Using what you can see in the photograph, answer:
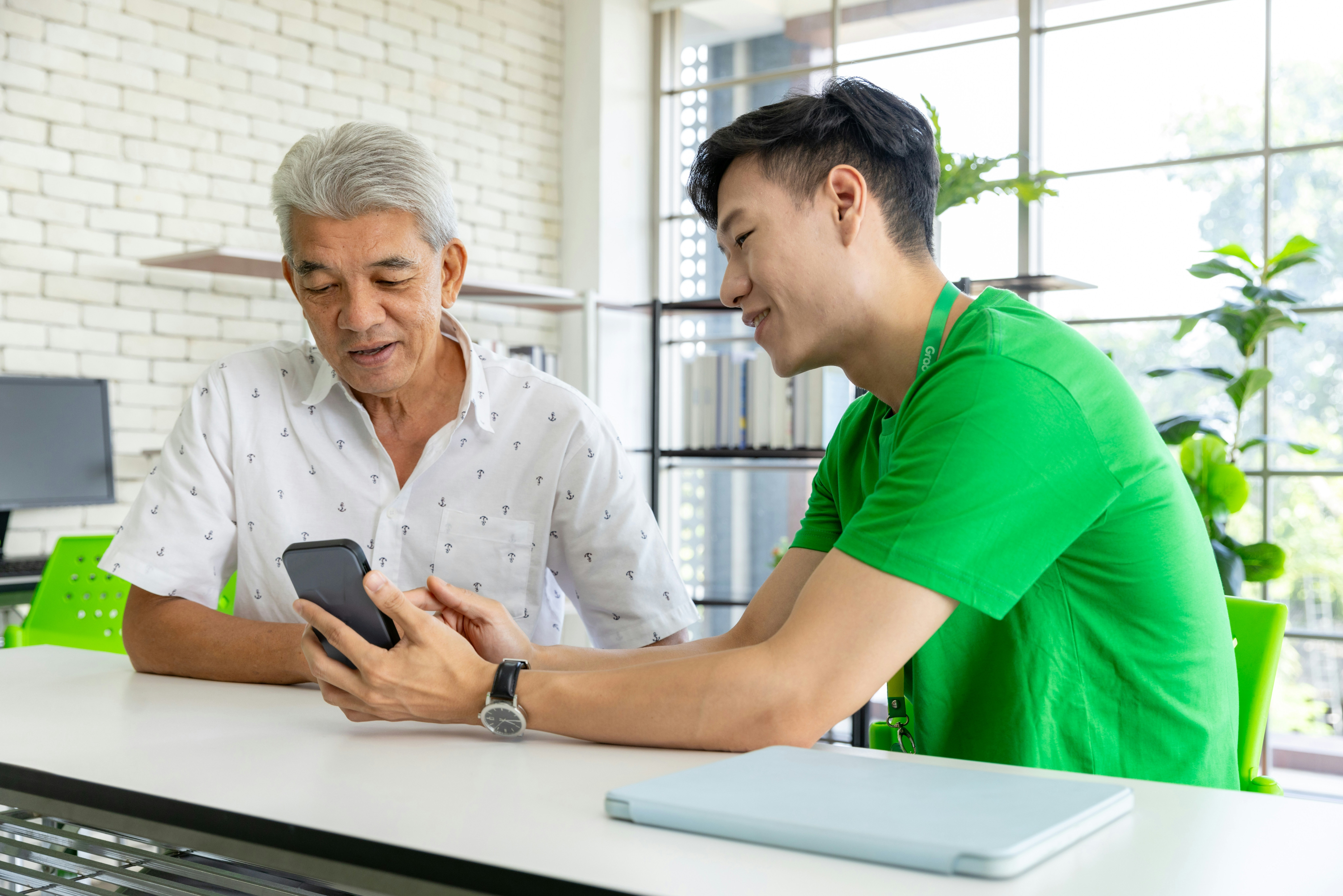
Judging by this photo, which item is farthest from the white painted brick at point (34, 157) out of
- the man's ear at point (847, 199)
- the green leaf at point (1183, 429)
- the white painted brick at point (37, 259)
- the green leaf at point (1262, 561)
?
the green leaf at point (1262, 561)

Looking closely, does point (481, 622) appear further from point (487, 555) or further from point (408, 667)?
point (487, 555)

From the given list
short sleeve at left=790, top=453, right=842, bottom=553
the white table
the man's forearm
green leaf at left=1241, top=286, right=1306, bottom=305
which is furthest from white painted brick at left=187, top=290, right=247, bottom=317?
green leaf at left=1241, top=286, right=1306, bottom=305

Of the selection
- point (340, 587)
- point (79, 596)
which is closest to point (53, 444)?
point (79, 596)

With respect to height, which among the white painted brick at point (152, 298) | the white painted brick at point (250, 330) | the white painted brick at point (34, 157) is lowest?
the white painted brick at point (250, 330)

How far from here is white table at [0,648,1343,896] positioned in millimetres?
672

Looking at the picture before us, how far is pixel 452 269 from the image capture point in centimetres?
176

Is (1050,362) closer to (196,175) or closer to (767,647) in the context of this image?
(767,647)

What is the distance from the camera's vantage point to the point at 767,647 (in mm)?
993

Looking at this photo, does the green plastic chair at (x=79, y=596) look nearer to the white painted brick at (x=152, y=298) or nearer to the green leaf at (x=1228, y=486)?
the white painted brick at (x=152, y=298)

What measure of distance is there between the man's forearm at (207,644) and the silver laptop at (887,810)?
0.70 meters

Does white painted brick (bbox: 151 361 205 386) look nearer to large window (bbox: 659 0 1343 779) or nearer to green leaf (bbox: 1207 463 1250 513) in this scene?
large window (bbox: 659 0 1343 779)

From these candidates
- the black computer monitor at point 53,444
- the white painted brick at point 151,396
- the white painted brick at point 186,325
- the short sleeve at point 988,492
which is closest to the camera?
the short sleeve at point 988,492

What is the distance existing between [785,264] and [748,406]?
132 inches

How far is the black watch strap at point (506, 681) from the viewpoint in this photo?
1.04 m
